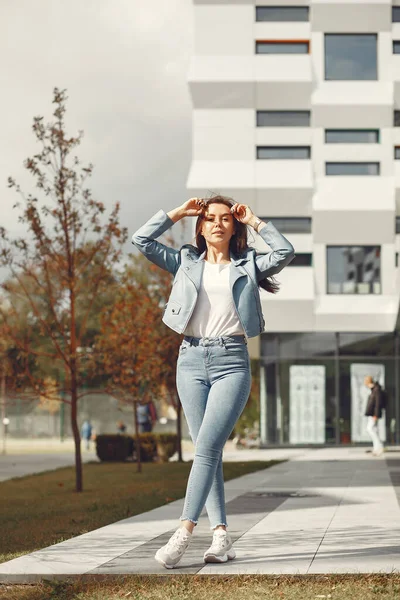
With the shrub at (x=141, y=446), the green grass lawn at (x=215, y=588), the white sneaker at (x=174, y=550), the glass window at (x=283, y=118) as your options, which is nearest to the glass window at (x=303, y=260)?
the glass window at (x=283, y=118)

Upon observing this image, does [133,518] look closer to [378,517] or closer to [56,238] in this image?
[378,517]

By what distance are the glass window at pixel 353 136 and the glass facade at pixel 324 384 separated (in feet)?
21.4

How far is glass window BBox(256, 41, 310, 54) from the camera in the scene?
123 feet

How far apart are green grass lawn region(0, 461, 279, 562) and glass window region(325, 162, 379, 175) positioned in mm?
16614

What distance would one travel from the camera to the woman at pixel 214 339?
6699 mm

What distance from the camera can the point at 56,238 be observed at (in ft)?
52.1

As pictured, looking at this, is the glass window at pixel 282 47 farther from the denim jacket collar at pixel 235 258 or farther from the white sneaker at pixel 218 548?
the white sneaker at pixel 218 548

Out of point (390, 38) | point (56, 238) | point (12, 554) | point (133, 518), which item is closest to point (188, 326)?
point (12, 554)

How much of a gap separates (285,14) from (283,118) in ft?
11.5

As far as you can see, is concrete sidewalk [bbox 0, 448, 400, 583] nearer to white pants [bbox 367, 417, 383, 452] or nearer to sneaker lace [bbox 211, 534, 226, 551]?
sneaker lace [bbox 211, 534, 226, 551]

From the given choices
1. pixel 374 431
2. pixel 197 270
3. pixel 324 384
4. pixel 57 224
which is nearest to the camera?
pixel 197 270

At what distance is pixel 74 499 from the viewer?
14195 millimetres

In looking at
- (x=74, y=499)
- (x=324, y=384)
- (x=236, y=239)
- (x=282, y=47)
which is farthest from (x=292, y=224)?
(x=236, y=239)

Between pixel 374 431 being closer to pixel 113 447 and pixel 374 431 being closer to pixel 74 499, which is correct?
pixel 113 447
